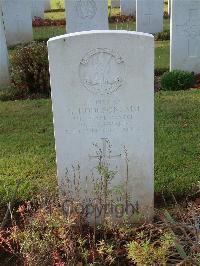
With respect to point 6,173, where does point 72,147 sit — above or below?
above

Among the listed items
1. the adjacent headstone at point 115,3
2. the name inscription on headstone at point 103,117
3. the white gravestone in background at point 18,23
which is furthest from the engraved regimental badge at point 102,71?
the adjacent headstone at point 115,3

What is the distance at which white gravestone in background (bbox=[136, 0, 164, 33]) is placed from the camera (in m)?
12.1

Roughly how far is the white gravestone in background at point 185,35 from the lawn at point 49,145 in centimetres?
148

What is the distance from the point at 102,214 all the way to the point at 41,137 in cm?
201

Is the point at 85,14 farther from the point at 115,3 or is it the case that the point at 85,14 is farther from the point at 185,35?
the point at 115,3

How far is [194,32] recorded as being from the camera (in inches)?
331

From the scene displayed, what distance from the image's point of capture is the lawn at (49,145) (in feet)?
14.5

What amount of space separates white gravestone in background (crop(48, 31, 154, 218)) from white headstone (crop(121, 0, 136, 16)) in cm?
1363

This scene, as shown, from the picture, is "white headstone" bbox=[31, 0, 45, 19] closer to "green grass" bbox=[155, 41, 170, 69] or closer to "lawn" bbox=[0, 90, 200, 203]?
"green grass" bbox=[155, 41, 170, 69]

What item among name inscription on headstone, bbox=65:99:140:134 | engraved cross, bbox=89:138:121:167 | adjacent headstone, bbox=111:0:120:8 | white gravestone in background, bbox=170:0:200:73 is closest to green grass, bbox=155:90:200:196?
engraved cross, bbox=89:138:121:167

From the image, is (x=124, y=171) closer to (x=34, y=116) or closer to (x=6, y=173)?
(x=6, y=173)

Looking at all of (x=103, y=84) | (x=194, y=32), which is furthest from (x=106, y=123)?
(x=194, y=32)

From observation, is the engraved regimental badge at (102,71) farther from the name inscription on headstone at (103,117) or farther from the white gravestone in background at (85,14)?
the white gravestone in background at (85,14)

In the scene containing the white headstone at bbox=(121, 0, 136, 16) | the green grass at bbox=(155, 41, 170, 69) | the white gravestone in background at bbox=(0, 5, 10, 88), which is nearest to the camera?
the white gravestone in background at bbox=(0, 5, 10, 88)
